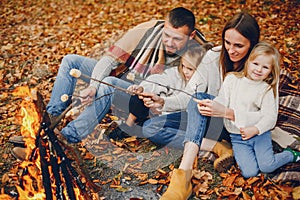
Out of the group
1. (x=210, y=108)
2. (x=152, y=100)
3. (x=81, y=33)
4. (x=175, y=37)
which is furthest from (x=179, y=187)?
(x=81, y=33)

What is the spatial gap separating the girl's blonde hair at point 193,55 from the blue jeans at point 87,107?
71 cm

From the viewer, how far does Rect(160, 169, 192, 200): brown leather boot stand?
3.13 metres

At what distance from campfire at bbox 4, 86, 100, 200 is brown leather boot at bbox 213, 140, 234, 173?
4.22ft

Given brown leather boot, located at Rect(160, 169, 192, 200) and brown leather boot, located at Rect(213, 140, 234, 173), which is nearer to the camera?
brown leather boot, located at Rect(160, 169, 192, 200)

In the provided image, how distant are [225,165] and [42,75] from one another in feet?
10.6

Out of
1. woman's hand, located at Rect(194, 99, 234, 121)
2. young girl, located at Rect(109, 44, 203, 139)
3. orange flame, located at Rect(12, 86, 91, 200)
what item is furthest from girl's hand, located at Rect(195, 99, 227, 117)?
orange flame, located at Rect(12, 86, 91, 200)

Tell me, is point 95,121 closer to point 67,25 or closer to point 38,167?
point 38,167

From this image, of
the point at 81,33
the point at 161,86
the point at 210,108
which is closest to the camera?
the point at 210,108

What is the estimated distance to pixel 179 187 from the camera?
125 inches

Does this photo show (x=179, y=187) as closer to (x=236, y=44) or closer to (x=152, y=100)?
(x=152, y=100)

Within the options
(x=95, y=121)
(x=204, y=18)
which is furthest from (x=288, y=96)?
(x=204, y=18)

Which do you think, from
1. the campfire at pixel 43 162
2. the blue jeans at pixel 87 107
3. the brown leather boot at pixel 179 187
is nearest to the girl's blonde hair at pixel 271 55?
the brown leather boot at pixel 179 187

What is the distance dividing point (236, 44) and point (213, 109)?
2.08ft

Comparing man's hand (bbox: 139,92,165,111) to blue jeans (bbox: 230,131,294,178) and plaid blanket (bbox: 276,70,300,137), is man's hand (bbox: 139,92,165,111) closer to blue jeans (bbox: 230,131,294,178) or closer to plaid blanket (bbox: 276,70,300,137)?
blue jeans (bbox: 230,131,294,178)
